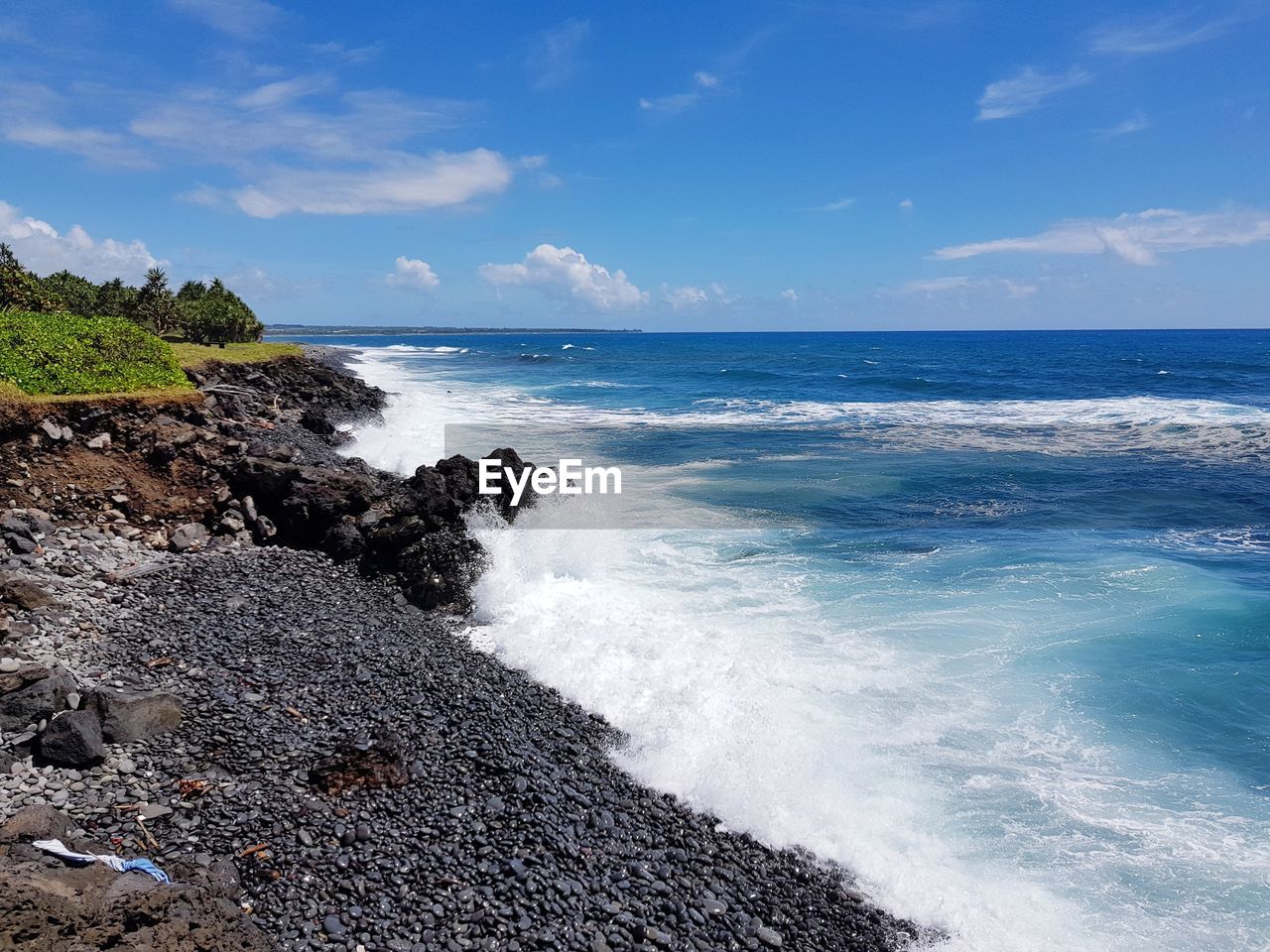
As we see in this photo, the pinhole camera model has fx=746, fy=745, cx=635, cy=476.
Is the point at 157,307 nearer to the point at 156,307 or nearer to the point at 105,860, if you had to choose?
the point at 156,307

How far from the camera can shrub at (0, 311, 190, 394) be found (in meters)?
16.2

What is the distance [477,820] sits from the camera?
23.9 ft

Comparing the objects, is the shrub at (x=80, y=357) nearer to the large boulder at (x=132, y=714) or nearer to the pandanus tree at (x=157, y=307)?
the large boulder at (x=132, y=714)

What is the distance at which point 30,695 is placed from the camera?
809cm

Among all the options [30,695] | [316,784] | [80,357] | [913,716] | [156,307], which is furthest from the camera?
[156,307]

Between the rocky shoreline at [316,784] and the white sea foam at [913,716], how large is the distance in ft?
2.25

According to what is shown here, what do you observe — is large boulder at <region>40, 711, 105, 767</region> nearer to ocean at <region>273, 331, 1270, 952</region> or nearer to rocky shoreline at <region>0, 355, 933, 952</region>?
rocky shoreline at <region>0, 355, 933, 952</region>

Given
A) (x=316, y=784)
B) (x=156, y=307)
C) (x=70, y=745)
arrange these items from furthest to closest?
(x=156, y=307) < (x=316, y=784) < (x=70, y=745)

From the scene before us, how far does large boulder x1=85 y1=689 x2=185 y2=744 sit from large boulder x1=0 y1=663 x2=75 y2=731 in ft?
1.27

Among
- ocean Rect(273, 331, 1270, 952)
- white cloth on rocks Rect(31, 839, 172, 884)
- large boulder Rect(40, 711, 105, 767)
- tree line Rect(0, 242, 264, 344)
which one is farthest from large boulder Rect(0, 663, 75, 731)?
tree line Rect(0, 242, 264, 344)

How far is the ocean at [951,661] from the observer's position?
7391mm

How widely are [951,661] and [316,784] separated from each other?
9.07m

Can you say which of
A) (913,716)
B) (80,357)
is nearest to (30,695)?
(913,716)

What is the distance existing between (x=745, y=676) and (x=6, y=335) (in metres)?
19.1
